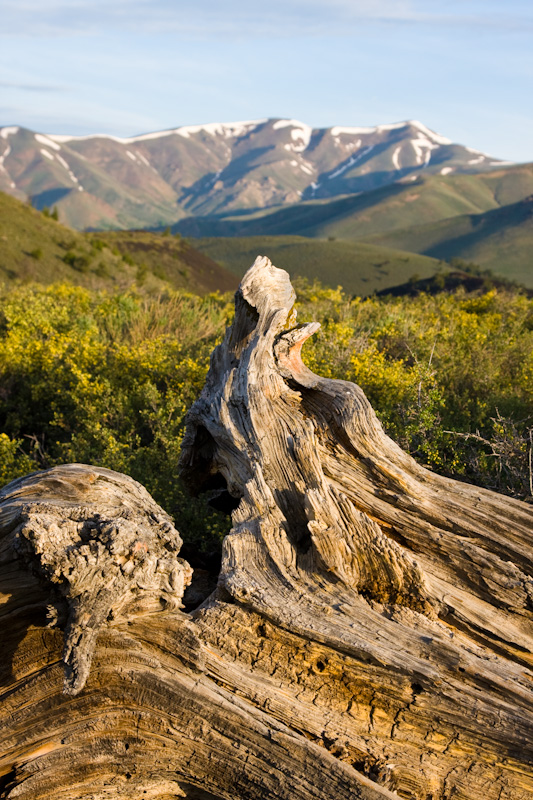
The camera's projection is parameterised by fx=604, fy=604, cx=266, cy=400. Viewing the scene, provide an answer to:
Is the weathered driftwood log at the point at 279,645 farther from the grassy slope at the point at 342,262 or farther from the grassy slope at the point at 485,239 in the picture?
the grassy slope at the point at 485,239

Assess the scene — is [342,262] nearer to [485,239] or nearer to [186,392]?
[485,239]

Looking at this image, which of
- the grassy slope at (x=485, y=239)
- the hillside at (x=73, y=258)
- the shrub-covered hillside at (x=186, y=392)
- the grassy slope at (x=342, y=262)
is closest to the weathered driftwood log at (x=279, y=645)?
the shrub-covered hillside at (x=186, y=392)

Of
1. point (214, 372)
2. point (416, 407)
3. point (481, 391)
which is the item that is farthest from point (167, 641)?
point (481, 391)

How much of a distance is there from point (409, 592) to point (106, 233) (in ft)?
280

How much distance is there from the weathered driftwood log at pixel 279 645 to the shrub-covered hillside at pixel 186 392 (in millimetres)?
A: 1686

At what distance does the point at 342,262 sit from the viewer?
377ft

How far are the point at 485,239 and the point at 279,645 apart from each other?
16474cm

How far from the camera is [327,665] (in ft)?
11.7

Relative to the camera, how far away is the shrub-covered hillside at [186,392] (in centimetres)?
655

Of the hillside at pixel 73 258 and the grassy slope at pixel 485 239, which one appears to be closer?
the hillside at pixel 73 258

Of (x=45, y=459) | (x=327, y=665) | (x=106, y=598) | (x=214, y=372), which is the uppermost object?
(x=214, y=372)

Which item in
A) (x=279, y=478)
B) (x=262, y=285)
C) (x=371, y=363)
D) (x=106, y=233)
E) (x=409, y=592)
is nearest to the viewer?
(x=409, y=592)

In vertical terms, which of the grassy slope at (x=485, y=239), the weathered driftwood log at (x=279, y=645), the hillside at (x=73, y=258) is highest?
the weathered driftwood log at (x=279, y=645)

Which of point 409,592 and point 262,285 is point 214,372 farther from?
point 409,592
